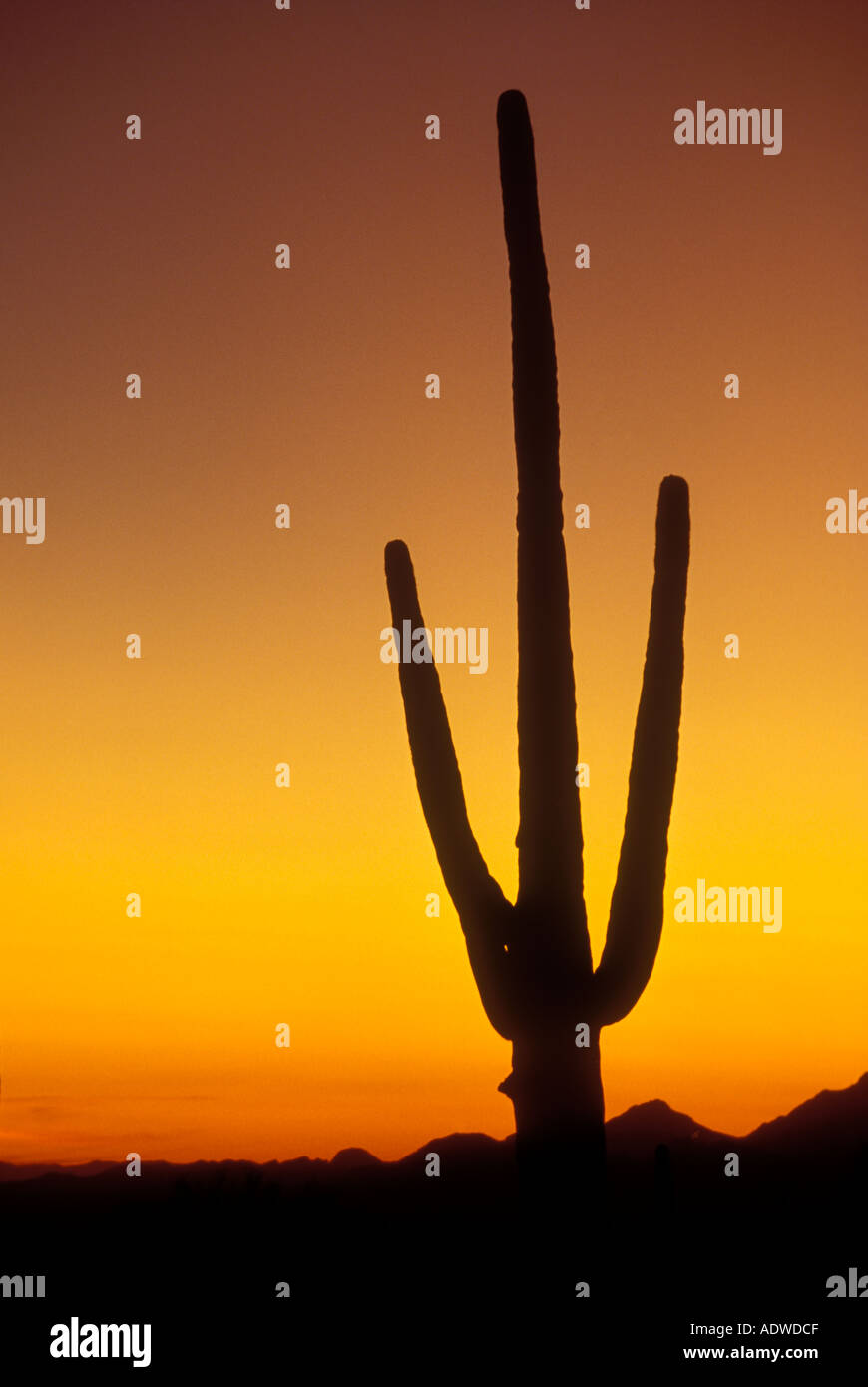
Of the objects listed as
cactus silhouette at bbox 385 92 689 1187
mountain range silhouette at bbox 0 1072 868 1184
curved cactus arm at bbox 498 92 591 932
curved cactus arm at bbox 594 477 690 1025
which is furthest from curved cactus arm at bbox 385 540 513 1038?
mountain range silhouette at bbox 0 1072 868 1184

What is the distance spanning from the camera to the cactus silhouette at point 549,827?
6.59 meters

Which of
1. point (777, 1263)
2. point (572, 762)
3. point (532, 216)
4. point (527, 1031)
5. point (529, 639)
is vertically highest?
point (532, 216)

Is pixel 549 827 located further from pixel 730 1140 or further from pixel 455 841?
pixel 730 1140

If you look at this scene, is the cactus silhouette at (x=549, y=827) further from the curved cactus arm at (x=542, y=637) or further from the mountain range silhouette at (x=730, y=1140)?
the mountain range silhouette at (x=730, y=1140)

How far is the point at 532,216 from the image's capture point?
7.38m

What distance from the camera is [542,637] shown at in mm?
6852

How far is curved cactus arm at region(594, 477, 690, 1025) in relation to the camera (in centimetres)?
680

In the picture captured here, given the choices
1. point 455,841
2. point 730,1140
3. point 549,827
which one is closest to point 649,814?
point 549,827

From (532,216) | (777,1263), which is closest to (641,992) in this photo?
(532,216)

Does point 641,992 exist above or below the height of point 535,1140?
above
